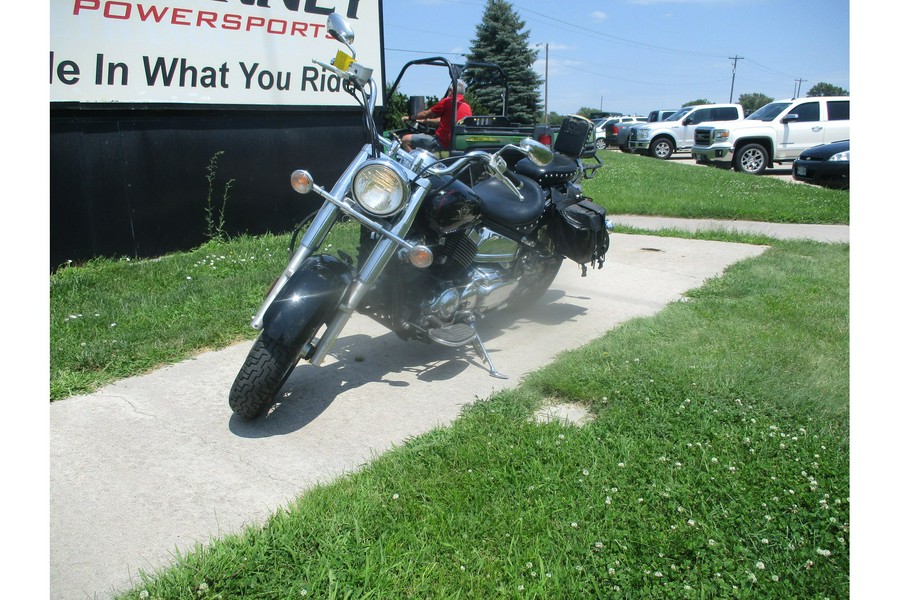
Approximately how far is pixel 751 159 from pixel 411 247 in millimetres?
16380

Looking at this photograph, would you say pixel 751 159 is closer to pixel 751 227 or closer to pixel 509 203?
pixel 751 227

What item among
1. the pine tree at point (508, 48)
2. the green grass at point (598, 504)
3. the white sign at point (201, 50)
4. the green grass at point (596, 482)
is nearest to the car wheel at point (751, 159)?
the white sign at point (201, 50)

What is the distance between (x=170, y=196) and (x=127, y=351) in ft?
10.2

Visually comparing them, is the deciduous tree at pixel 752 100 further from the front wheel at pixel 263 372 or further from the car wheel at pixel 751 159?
the front wheel at pixel 263 372

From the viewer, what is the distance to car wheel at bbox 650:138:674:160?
24672 millimetres

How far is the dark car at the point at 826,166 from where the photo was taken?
42.3ft

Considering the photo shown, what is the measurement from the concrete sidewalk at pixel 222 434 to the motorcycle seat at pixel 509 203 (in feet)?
2.89

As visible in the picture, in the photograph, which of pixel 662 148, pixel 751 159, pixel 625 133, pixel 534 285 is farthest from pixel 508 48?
pixel 534 285

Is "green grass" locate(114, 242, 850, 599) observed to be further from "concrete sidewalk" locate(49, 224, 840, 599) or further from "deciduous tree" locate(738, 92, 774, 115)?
"deciduous tree" locate(738, 92, 774, 115)

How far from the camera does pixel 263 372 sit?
3.27 m

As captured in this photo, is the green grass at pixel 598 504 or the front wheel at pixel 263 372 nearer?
the green grass at pixel 598 504

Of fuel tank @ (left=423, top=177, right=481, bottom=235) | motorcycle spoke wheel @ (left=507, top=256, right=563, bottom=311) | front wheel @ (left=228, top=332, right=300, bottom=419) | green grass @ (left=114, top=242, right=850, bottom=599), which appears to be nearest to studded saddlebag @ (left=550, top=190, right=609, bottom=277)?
motorcycle spoke wheel @ (left=507, top=256, right=563, bottom=311)

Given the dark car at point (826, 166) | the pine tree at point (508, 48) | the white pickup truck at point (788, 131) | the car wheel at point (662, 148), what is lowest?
the dark car at point (826, 166)
